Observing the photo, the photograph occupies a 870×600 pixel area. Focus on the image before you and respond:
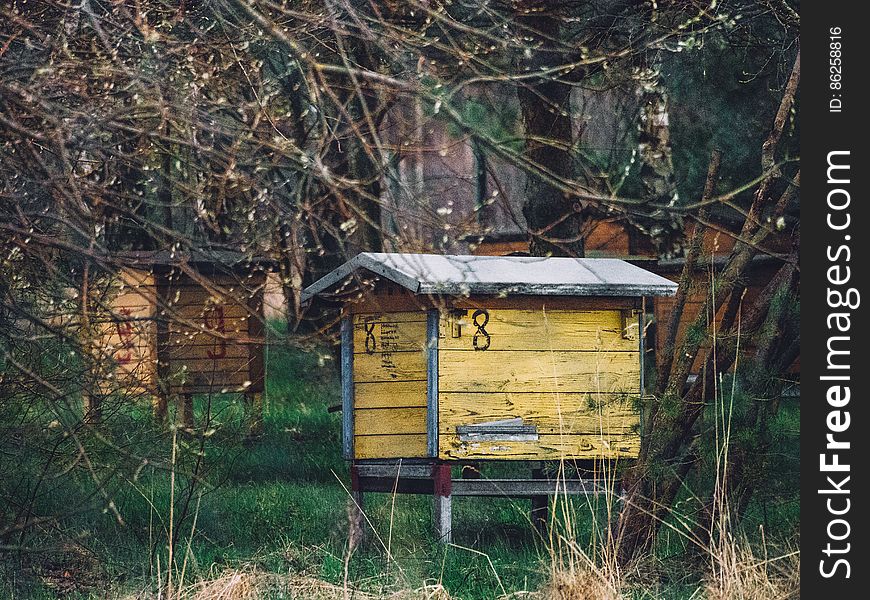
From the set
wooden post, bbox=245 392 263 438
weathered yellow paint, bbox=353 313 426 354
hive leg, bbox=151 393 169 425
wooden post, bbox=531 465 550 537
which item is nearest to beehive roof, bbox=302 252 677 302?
weathered yellow paint, bbox=353 313 426 354

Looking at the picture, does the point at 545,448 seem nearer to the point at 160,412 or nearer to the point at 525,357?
the point at 525,357

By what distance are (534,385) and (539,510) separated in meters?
1.64

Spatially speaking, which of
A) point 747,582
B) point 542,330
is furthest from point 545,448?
point 747,582

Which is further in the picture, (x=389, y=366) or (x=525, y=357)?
(x=389, y=366)

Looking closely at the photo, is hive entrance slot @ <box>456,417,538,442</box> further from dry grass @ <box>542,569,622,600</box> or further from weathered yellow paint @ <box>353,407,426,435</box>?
dry grass @ <box>542,569,622,600</box>

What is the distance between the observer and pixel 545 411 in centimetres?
696

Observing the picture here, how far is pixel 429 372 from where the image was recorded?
6941 mm

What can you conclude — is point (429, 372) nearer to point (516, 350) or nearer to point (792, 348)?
point (516, 350)

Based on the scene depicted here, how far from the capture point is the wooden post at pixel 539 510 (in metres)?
8.16

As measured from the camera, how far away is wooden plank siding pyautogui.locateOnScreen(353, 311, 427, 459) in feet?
23.8

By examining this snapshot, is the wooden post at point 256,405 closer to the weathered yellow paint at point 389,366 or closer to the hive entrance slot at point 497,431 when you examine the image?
the weathered yellow paint at point 389,366

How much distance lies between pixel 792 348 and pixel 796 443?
1.86 ft

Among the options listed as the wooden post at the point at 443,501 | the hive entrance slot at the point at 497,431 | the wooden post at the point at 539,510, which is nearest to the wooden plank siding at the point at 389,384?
the wooden post at the point at 443,501

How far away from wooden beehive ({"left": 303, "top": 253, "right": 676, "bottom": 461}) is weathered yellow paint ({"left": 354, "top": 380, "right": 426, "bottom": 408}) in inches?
1.2
